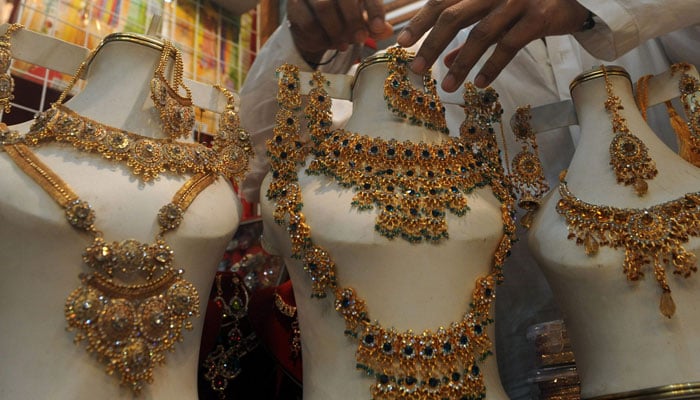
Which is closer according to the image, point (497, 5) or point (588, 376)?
point (588, 376)

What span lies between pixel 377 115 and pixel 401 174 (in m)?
0.12

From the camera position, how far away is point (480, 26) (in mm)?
984

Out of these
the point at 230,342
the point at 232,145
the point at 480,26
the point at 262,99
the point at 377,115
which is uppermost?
the point at 480,26

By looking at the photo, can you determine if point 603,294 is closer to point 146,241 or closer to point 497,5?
point 497,5

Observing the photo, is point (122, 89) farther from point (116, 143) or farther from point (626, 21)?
point (626, 21)

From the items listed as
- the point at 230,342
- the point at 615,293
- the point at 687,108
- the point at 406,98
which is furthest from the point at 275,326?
the point at 687,108

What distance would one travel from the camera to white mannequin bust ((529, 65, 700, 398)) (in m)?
0.78

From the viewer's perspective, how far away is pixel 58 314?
72 centimetres

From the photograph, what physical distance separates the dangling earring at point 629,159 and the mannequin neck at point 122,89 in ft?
2.22

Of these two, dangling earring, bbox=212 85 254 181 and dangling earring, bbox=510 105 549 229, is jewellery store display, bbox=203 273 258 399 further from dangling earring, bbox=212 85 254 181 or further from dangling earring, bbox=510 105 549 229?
dangling earring, bbox=510 105 549 229

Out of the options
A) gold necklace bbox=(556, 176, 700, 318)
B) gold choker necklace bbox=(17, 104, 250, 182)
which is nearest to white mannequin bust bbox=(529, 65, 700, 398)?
gold necklace bbox=(556, 176, 700, 318)

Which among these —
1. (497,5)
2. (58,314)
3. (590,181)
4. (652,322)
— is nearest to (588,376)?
(652,322)

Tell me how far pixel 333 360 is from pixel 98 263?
33cm

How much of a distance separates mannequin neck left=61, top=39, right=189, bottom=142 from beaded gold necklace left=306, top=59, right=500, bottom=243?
0.81 feet
